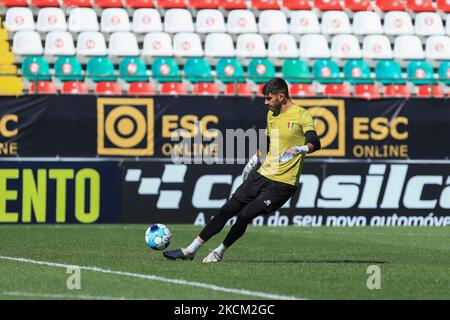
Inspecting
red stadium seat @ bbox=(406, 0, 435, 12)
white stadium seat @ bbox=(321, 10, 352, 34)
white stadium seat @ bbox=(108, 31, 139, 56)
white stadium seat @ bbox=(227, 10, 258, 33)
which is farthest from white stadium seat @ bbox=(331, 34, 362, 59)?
white stadium seat @ bbox=(108, 31, 139, 56)

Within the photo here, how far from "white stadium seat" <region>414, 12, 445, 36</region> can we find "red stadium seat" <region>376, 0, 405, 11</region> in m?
0.50

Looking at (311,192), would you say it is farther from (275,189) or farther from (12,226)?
(275,189)

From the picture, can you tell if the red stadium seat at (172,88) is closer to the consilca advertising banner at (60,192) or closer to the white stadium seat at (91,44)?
the white stadium seat at (91,44)

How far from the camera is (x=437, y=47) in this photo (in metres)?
27.0

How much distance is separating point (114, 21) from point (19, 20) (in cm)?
209

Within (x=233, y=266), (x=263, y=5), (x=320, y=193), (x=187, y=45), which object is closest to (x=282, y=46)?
(x=263, y=5)

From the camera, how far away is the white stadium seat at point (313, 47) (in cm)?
2575

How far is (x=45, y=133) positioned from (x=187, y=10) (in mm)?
6688

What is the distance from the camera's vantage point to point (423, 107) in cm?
2180

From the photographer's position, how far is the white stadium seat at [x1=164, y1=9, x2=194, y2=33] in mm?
25469

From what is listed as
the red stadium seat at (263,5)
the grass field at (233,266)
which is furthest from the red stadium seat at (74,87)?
the red stadium seat at (263,5)

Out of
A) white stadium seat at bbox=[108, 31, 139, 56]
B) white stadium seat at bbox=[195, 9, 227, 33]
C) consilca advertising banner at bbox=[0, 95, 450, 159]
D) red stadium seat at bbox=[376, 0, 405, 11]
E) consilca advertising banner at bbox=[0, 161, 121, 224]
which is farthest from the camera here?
red stadium seat at bbox=[376, 0, 405, 11]

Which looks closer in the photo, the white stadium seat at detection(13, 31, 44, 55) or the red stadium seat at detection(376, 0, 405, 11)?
the white stadium seat at detection(13, 31, 44, 55)

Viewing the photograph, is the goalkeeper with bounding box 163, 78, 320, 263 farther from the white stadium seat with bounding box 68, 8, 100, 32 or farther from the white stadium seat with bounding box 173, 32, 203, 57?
the white stadium seat with bounding box 68, 8, 100, 32
